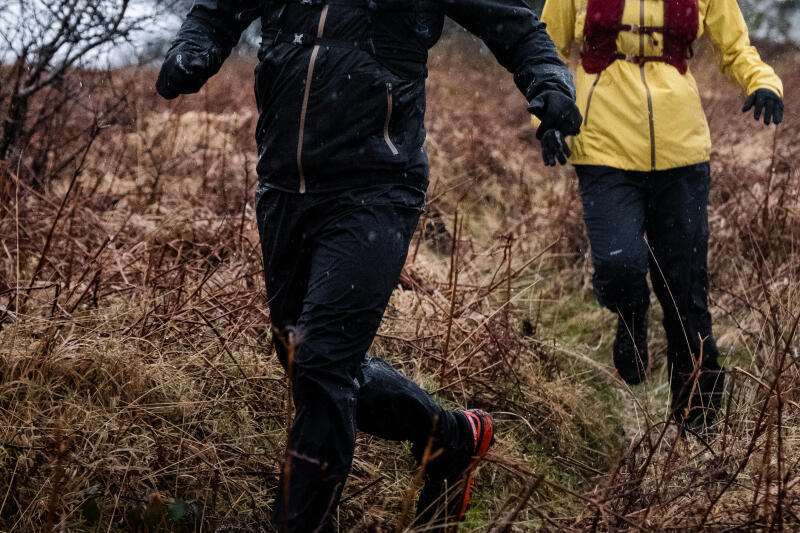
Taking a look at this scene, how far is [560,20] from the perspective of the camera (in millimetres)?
3732

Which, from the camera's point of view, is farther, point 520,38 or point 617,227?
point 617,227

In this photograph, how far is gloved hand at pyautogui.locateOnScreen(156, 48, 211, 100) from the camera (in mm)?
2312

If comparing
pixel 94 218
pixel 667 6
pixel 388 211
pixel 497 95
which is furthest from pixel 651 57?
pixel 497 95

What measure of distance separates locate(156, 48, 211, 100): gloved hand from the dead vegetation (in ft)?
2.45

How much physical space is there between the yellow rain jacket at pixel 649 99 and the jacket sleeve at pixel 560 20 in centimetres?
8

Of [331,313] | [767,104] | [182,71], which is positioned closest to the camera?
[331,313]

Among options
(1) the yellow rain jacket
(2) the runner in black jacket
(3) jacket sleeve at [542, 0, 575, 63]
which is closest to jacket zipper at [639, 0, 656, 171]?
(1) the yellow rain jacket

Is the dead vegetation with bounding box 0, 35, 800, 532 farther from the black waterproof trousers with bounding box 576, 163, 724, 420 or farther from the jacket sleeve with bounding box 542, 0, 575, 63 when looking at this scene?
the jacket sleeve with bounding box 542, 0, 575, 63

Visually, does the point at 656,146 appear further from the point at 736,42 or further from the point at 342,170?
the point at 342,170

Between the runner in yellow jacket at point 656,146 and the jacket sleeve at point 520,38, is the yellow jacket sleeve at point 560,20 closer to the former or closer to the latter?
the runner in yellow jacket at point 656,146

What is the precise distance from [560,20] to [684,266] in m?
1.34

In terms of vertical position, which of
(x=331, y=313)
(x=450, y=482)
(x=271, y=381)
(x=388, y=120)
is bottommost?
(x=450, y=482)

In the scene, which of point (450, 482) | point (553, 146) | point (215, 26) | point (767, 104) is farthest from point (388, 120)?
point (767, 104)

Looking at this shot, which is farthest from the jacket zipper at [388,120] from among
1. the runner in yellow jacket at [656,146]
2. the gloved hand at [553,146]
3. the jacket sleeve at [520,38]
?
the runner in yellow jacket at [656,146]
